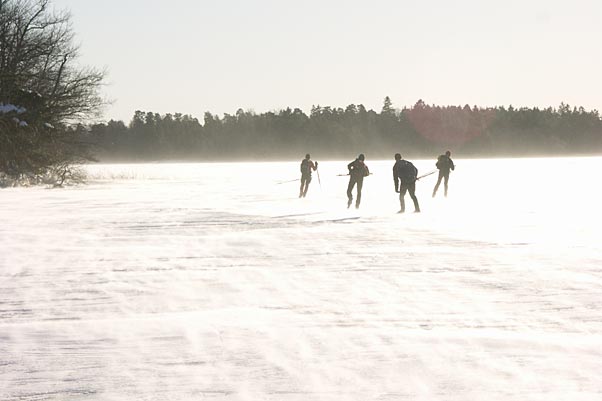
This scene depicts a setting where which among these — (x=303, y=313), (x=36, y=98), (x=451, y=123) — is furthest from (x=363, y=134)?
(x=303, y=313)

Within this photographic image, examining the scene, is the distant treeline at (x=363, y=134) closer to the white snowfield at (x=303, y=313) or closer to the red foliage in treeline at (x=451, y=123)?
the red foliage in treeline at (x=451, y=123)

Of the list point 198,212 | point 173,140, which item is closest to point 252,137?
point 173,140

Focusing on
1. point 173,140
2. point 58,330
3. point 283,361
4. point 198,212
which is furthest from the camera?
point 173,140

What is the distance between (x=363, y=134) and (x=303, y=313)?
465 ft

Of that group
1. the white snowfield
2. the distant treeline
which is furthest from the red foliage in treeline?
the white snowfield

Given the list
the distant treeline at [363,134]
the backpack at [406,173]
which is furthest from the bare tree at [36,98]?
the distant treeline at [363,134]

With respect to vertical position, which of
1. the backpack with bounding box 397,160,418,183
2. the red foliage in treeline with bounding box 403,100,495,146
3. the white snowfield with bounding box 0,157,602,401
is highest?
the red foliage in treeline with bounding box 403,100,495,146

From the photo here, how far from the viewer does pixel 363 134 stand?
483 ft

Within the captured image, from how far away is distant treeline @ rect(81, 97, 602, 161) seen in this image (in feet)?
449

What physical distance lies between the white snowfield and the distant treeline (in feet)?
397

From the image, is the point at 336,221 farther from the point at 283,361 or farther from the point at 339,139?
the point at 339,139

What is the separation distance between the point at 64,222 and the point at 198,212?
151 inches

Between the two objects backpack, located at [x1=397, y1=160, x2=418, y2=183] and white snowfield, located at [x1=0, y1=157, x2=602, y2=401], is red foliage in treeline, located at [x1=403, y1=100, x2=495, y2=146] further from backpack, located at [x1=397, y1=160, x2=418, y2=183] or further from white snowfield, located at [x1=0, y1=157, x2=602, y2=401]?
white snowfield, located at [x1=0, y1=157, x2=602, y2=401]

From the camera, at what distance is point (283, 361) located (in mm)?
5324
